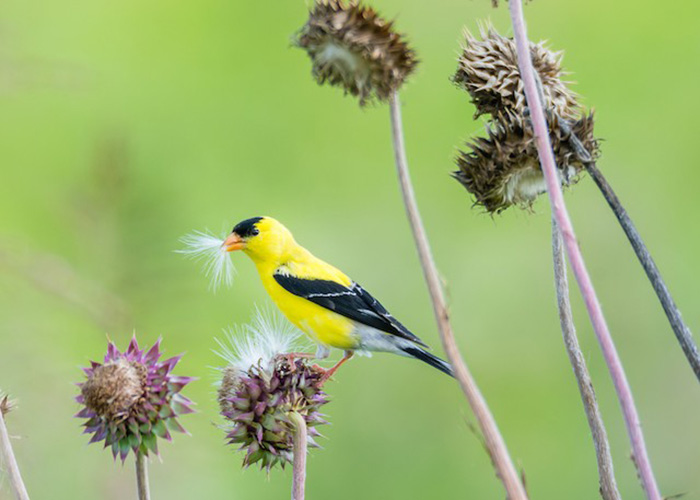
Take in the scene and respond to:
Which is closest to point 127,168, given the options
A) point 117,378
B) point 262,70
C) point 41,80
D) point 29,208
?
point 41,80

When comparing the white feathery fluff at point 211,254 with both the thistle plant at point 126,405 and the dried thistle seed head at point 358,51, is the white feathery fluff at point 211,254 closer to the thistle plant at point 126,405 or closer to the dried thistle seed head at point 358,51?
the thistle plant at point 126,405

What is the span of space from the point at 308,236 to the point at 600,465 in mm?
2812

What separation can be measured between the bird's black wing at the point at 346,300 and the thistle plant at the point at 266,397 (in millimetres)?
438

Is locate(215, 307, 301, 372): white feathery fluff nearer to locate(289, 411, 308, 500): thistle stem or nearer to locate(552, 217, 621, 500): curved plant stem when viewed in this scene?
locate(289, 411, 308, 500): thistle stem

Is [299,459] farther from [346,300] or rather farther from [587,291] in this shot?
Answer: [346,300]

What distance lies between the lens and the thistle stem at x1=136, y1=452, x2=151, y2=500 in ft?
4.05

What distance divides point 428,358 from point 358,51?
0.99 meters

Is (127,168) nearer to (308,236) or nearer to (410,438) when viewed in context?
(308,236)

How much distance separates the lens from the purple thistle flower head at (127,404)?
1.41m

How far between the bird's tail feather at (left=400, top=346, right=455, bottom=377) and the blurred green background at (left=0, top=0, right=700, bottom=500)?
1.94 feet

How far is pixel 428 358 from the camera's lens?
2.10 m

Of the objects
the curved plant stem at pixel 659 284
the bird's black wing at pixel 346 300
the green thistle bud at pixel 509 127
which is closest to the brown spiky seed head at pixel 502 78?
the green thistle bud at pixel 509 127

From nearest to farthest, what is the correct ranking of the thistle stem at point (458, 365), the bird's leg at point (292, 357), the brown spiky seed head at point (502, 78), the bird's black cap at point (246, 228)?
the thistle stem at point (458, 365) → the brown spiky seed head at point (502, 78) → the bird's leg at point (292, 357) → the bird's black cap at point (246, 228)

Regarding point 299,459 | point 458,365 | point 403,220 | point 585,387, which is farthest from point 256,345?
point 403,220
